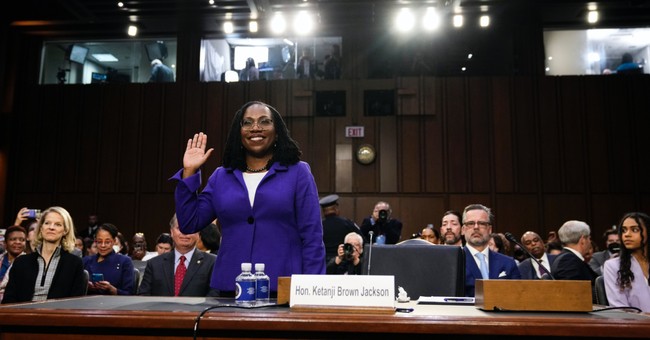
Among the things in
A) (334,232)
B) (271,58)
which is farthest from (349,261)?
(271,58)

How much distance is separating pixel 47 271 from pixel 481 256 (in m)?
2.68

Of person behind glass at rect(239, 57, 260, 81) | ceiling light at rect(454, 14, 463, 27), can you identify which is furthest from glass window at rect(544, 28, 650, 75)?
person behind glass at rect(239, 57, 260, 81)

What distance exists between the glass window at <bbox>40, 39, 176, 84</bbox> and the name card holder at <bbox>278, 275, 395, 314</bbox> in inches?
375

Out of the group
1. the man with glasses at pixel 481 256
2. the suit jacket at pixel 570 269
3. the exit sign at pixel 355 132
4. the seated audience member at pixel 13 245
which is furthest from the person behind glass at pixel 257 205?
the exit sign at pixel 355 132

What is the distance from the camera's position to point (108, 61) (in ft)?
34.9

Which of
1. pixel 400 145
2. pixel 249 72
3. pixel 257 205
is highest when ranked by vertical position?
pixel 249 72

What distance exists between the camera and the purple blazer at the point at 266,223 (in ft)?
6.56

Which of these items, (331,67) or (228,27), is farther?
(228,27)

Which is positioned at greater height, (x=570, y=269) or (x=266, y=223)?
(x=266, y=223)

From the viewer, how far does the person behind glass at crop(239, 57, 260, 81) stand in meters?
10.2

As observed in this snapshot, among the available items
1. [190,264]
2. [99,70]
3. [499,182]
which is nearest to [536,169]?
[499,182]

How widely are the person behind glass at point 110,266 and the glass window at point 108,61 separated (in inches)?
253

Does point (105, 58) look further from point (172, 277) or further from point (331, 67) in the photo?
point (172, 277)

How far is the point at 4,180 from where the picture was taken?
10055mm
